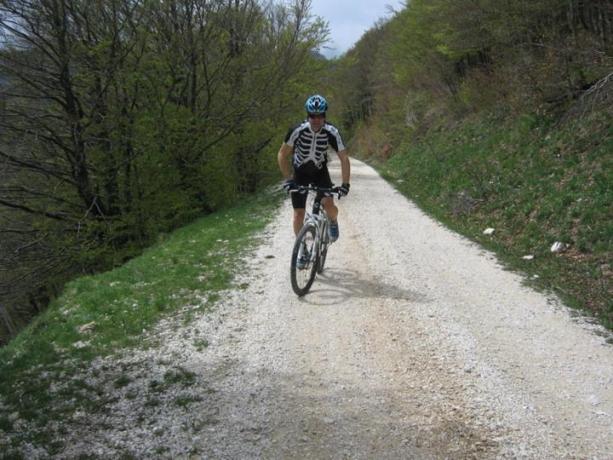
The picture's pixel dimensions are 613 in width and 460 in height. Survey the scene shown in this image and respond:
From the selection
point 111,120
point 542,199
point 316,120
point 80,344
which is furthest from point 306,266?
point 111,120

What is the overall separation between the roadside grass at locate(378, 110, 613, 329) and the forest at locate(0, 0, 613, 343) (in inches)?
1.6

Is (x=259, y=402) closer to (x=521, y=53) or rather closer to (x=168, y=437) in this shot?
(x=168, y=437)

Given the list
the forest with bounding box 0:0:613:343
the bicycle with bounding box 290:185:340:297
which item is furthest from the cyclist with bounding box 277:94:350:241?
the forest with bounding box 0:0:613:343

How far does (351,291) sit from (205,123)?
32.4 ft

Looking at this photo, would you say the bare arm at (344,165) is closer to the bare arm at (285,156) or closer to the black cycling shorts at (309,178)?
the black cycling shorts at (309,178)

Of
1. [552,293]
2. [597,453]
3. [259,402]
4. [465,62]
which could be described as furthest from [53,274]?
[465,62]

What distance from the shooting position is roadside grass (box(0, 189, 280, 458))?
3.61m

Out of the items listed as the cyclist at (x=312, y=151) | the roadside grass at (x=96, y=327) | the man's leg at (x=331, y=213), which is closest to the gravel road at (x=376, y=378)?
the roadside grass at (x=96, y=327)

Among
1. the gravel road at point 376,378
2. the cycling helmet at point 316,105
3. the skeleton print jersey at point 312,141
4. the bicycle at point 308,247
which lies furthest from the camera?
the skeleton print jersey at point 312,141

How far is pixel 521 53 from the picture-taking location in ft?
47.3

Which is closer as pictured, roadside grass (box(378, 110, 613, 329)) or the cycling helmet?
the cycling helmet

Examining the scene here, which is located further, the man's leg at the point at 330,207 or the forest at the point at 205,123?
the forest at the point at 205,123

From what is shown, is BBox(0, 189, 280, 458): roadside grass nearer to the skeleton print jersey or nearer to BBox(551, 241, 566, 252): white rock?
the skeleton print jersey

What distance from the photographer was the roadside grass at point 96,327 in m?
3.61
